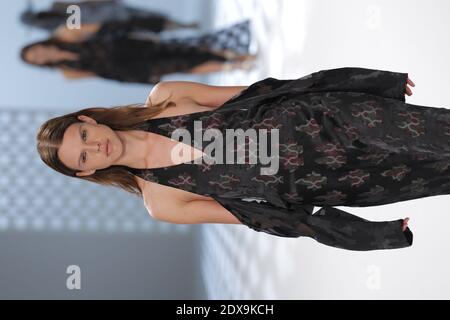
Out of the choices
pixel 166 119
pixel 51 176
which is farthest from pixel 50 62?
pixel 166 119

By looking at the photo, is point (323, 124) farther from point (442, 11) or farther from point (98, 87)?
point (98, 87)

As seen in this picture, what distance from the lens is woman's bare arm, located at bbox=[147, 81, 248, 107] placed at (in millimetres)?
1295

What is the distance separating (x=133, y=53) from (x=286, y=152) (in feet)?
4.60

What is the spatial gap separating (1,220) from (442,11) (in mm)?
1840

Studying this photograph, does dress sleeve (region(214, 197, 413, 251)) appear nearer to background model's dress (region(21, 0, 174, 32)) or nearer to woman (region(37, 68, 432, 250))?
woman (region(37, 68, 432, 250))

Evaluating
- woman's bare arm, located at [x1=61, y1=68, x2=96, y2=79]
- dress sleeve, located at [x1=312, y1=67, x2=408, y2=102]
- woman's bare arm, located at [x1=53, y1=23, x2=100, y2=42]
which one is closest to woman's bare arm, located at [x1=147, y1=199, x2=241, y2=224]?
dress sleeve, located at [x1=312, y1=67, x2=408, y2=102]

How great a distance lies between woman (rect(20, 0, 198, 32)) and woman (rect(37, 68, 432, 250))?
1.11 m

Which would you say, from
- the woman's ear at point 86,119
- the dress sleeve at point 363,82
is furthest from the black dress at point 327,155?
the woman's ear at point 86,119

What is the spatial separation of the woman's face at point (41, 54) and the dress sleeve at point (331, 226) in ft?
4.38

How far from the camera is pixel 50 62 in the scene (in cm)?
228

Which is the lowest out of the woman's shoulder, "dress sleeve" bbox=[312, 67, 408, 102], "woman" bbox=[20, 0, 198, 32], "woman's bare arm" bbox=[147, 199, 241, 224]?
"woman's bare arm" bbox=[147, 199, 241, 224]

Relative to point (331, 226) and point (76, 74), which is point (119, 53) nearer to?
point (76, 74)

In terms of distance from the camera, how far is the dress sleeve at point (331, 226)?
123 centimetres

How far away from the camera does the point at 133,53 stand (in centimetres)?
242
